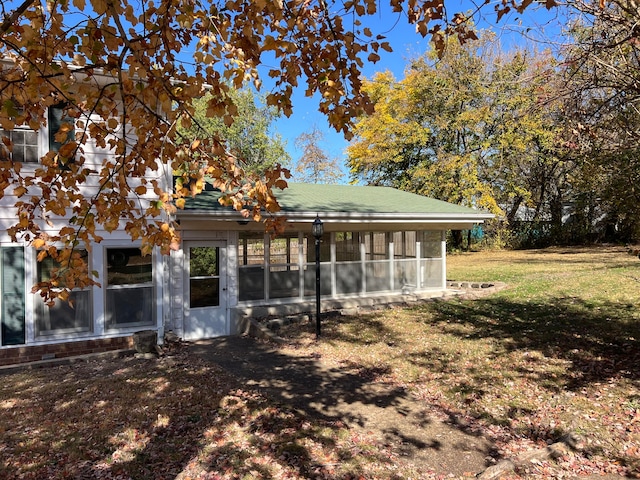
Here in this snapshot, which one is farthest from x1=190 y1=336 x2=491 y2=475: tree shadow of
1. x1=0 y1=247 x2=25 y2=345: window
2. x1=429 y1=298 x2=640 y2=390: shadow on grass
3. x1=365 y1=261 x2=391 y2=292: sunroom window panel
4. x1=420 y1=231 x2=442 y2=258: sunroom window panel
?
x1=420 y1=231 x2=442 y2=258: sunroom window panel

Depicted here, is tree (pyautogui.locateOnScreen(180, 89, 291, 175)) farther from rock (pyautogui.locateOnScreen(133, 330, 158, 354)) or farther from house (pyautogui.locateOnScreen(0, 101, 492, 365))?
rock (pyautogui.locateOnScreen(133, 330, 158, 354))

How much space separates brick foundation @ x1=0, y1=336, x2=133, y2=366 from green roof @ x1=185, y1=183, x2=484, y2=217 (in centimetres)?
304

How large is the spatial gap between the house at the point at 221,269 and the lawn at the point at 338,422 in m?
0.95

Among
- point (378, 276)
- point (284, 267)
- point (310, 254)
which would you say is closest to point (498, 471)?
point (284, 267)

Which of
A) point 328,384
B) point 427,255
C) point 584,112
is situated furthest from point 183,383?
point 427,255

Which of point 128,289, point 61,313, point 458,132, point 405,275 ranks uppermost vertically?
point 458,132

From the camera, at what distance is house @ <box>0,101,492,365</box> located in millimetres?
8062

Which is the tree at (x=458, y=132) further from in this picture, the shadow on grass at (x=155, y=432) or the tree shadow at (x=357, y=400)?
the shadow on grass at (x=155, y=432)

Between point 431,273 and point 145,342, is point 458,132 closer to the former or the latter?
point 431,273

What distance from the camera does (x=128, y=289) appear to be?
29.3 ft

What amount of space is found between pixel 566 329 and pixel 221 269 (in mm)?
7595

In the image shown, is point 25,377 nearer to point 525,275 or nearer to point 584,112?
point 584,112

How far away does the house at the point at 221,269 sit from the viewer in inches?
317

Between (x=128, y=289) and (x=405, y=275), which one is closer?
(x=128, y=289)
